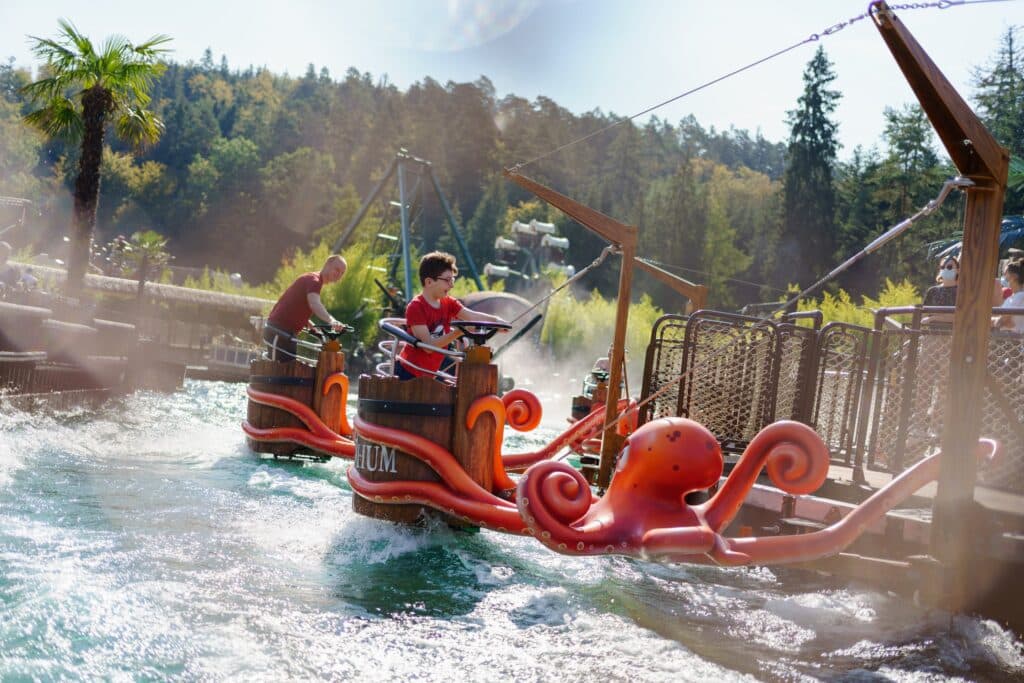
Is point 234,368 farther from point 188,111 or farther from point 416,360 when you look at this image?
point 188,111

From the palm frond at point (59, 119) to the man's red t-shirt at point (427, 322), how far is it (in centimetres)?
2038

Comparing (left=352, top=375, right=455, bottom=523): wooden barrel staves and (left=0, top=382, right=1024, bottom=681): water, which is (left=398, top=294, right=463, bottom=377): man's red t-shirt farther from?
(left=0, top=382, right=1024, bottom=681): water

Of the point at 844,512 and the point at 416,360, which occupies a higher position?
the point at 416,360

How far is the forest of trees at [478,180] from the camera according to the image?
63.6 metres

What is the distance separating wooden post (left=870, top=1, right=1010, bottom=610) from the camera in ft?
17.4

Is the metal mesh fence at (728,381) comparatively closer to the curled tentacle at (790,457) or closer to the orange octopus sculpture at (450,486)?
the orange octopus sculpture at (450,486)

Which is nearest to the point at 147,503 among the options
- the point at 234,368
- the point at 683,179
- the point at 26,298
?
the point at 26,298

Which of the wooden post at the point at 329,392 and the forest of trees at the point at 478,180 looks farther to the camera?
the forest of trees at the point at 478,180

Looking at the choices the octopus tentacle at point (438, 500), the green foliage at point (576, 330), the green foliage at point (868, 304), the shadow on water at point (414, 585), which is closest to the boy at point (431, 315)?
the octopus tentacle at point (438, 500)

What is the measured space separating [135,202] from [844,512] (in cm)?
10465

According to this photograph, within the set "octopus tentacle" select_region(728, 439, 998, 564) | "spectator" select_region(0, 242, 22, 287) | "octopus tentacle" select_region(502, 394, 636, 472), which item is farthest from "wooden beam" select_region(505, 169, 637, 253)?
"spectator" select_region(0, 242, 22, 287)

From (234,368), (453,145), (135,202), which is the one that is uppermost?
(453,145)

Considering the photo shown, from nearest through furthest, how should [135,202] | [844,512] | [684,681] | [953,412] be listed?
[684,681], [953,412], [844,512], [135,202]

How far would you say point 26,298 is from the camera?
16656 mm
